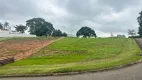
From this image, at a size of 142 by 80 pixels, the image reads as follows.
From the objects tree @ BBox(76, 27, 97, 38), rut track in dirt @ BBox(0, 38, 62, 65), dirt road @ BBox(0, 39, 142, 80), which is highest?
tree @ BBox(76, 27, 97, 38)

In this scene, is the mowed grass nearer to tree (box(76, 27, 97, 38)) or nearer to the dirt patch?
the dirt patch

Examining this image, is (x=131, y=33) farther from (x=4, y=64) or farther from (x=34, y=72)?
(x=34, y=72)

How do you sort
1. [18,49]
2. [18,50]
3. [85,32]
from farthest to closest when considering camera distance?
[85,32] < [18,49] < [18,50]

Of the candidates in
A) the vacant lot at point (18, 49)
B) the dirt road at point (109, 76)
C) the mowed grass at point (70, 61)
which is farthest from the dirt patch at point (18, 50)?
the dirt road at point (109, 76)

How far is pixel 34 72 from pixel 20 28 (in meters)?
82.5

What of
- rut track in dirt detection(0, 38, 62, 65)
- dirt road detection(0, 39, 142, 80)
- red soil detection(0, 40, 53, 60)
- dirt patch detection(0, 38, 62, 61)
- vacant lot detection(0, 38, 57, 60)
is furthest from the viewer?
vacant lot detection(0, 38, 57, 60)

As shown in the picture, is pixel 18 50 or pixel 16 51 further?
pixel 18 50

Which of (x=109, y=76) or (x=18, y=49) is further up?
(x=18, y=49)

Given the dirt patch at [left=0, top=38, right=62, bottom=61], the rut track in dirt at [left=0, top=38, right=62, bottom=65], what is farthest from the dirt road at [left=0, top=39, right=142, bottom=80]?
the dirt patch at [left=0, top=38, right=62, bottom=61]

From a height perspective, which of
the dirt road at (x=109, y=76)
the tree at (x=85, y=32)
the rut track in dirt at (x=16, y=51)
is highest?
the tree at (x=85, y=32)

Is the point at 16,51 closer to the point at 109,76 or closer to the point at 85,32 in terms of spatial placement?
the point at 109,76

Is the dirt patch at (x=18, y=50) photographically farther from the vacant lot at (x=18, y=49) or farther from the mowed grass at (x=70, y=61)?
the mowed grass at (x=70, y=61)

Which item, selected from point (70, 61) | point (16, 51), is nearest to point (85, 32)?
point (16, 51)

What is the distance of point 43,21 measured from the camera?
362ft
